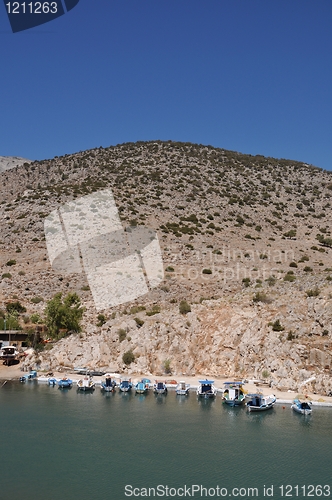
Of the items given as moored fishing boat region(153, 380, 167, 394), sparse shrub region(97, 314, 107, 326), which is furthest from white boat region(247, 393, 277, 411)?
sparse shrub region(97, 314, 107, 326)

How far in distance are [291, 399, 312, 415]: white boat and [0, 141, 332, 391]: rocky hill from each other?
4.38m

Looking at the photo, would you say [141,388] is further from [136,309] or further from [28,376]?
[136,309]

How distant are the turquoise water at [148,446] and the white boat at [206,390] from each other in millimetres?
714

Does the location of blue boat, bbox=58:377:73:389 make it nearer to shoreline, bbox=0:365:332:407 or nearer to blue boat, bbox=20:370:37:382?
shoreline, bbox=0:365:332:407

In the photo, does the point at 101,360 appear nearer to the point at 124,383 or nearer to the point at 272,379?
the point at 124,383

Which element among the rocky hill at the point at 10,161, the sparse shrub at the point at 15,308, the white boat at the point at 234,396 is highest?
the rocky hill at the point at 10,161

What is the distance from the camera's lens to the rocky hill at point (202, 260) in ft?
141

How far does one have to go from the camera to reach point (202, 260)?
216 ft

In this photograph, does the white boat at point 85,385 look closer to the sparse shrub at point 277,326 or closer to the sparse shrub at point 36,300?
the sparse shrub at point 277,326

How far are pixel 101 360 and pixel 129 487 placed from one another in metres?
24.2

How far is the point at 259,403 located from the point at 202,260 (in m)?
32.9

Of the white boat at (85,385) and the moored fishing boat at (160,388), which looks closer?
the moored fishing boat at (160,388)

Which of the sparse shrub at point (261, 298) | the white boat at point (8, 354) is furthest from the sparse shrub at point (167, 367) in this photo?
the white boat at point (8, 354)

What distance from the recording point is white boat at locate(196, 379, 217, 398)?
37562mm
